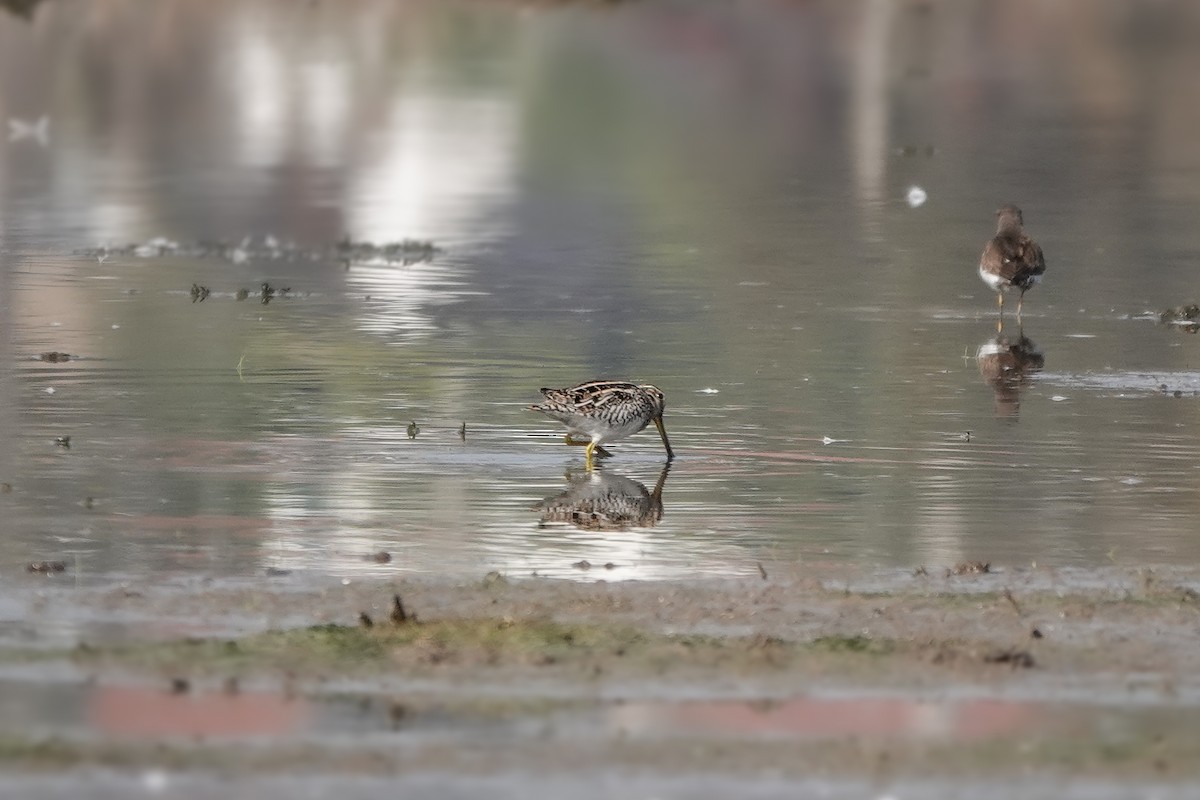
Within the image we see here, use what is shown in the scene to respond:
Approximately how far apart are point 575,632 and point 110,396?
24.1ft

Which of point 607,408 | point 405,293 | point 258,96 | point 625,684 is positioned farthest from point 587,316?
point 258,96

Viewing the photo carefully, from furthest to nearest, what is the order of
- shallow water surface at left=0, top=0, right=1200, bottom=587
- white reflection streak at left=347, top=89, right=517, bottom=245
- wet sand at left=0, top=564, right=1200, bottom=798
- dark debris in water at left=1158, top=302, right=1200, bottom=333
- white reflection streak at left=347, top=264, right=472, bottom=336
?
white reflection streak at left=347, top=89, right=517, bottom=245, white reflection streak at left=347, top=264, right=472, bottom=336, dark debris in water at left=1158, top=302, right=1200, bottom=333, shallow water surface at left=0, top=0, right=1200, bottom=587, wet sand at left=0, top=564, right=1200, bottom=798

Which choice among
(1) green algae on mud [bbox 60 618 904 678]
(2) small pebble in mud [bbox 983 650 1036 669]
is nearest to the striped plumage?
(1) green algae on mud [bbox 60 618 904 678]

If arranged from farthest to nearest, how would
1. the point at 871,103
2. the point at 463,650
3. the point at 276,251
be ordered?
the point at 871,103 < the point at 276,251 < the point at 463,650

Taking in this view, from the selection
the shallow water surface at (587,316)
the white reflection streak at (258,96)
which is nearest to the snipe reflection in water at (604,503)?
the shallow water surface at (587,316)

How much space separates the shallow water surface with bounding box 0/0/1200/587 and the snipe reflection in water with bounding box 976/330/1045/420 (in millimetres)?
58

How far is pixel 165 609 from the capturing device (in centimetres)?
1063

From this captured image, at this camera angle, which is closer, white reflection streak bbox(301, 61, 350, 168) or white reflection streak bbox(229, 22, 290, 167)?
white reflection streak bbox(301, 61, 350, 168)

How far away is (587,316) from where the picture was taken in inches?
819

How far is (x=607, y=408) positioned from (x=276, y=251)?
1123 cm

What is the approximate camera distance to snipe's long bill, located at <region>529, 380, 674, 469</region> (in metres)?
14.5

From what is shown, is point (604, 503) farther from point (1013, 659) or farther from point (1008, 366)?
point (1008, 366)

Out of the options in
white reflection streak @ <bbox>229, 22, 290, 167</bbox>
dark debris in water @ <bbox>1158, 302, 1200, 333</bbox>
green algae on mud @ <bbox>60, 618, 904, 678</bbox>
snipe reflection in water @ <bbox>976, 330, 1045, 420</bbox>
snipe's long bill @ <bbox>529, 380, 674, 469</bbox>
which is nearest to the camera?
green algae on mud @ <bbox>60, 618, 904, 678</bbox>

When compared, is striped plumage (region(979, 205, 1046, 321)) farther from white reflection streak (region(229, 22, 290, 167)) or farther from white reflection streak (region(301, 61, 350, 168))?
white reflection streak (region(229, 22, 290, 167))
